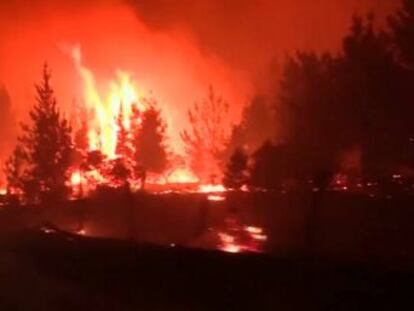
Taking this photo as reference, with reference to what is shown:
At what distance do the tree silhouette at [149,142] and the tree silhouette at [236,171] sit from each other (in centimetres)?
2262

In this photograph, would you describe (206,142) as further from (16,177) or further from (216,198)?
(216,198)

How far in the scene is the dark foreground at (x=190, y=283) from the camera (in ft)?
45.9

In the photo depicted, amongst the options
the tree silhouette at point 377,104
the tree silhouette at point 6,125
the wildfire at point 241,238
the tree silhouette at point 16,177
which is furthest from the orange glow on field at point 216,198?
the tree silhouette at point 6,125

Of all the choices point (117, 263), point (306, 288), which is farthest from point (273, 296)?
point (117, 263)

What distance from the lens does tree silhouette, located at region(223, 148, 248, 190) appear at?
48875mm

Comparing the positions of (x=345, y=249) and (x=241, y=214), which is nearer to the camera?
(x=345, y=249)

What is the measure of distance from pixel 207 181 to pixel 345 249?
178ft

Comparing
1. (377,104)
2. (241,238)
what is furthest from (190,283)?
(377,104)

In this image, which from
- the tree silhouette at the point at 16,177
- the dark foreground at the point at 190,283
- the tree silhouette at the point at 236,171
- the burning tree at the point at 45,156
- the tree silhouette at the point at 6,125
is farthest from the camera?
the tree silhouette at the point at 6,125

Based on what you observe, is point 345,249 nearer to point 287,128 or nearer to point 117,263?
A: point 117,263

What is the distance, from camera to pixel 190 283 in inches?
677

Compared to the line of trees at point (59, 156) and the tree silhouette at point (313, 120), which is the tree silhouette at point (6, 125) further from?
the tree silhouette at point (313, 120)

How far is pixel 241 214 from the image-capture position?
41.8 m

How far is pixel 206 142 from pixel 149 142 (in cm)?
2267
